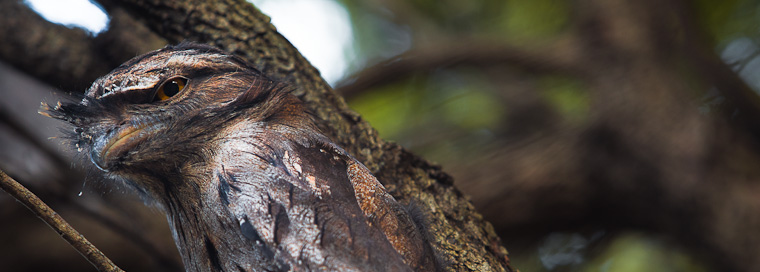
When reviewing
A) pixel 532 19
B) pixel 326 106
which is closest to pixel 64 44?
pixel 326 106

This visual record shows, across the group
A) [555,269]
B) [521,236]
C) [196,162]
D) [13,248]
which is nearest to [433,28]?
[521,236]

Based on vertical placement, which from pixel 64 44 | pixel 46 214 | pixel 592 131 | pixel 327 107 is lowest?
pixel 46 214

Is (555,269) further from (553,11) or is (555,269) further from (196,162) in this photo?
(196,162)

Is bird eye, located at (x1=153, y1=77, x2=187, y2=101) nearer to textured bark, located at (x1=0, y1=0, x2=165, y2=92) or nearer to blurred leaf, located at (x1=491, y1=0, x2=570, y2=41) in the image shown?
textured bark, located at (x1=0, y1=0, x2=165, y2=92)

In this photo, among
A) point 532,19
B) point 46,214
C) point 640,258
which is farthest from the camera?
point 532,19

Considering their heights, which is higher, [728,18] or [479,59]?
[728,18]

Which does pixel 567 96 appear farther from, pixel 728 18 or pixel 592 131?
pixel 728 18

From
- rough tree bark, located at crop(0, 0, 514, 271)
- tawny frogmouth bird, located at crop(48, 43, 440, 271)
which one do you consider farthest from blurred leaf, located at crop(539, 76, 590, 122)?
tawny frogmouth bird, located at crop(48, 43, 440, 271)
